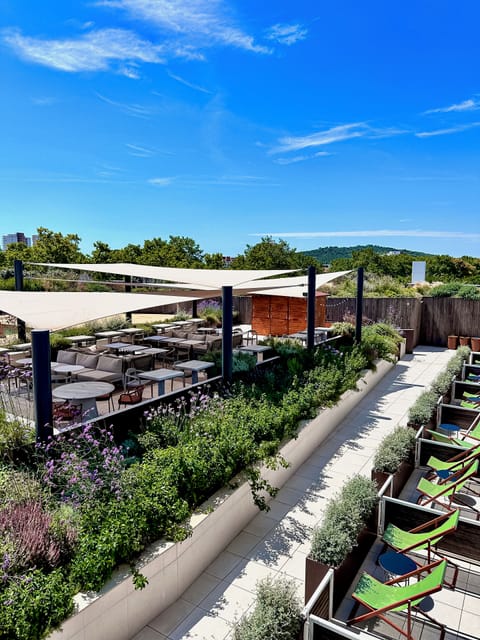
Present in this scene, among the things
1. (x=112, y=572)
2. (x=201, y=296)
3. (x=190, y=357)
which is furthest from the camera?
(x=190, y=357)

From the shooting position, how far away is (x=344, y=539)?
3422mm

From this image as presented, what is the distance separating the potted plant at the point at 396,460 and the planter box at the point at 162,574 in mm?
1298

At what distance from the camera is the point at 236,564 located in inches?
158

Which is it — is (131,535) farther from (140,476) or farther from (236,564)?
(236,564)

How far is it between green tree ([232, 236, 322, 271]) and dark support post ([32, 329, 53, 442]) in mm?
43139

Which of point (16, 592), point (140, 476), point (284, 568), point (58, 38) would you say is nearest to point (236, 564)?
point (284, 568)

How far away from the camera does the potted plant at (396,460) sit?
4.77 metres

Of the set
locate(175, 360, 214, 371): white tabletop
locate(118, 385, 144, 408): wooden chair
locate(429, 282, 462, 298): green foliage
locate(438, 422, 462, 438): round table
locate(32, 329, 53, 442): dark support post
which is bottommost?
locate(438, 422, 462, 438): round table

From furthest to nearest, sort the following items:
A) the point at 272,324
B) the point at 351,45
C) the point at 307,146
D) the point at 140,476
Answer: the point at 307,146 < the point at 272,324 < the point at 351,45 < the point at 140,476

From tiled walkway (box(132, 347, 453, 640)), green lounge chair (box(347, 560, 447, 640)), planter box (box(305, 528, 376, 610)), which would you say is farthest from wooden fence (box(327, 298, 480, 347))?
green lounge chair (box(347, 560, 447, 640))

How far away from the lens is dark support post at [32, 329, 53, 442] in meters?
4.23

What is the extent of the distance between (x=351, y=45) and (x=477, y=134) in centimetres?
1750

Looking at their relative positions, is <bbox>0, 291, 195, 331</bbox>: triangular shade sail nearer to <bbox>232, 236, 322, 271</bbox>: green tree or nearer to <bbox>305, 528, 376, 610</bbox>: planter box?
<bbox>305, 528, 376, 610</bbox>: planter box

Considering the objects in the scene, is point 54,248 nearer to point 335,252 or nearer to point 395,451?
point 395,451
